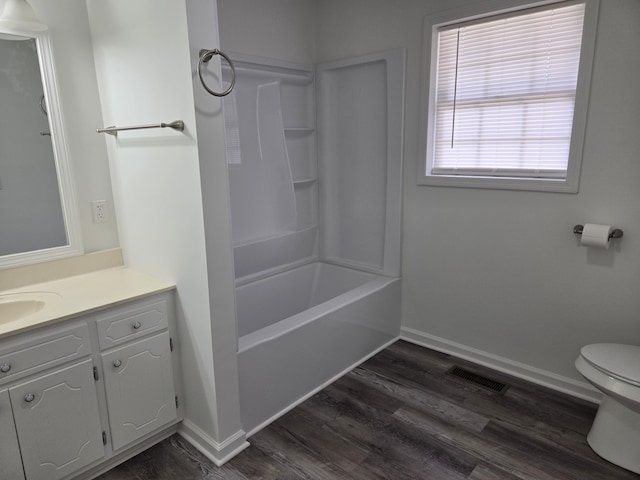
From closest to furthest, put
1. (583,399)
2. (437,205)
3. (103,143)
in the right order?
(103,143) → (583,399) → (437,205)

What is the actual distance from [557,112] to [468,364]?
157 centimetres

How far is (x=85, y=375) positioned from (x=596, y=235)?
7.85ft

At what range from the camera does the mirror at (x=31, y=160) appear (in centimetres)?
190

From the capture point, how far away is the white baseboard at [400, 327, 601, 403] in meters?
A: 2.36

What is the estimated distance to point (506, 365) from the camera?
8.61 feet

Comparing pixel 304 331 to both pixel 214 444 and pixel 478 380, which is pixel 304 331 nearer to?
pixel 214 444

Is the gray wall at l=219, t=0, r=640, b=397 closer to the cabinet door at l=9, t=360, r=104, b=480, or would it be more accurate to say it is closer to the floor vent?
the floor vent

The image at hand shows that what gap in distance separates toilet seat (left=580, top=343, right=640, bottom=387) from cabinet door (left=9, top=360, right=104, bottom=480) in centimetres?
217

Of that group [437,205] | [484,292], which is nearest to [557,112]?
[437,205]

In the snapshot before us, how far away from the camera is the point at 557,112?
2.27 m

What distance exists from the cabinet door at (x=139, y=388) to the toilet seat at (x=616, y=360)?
6.34 ft

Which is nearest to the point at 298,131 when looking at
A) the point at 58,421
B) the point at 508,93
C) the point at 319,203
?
the point at 319,203

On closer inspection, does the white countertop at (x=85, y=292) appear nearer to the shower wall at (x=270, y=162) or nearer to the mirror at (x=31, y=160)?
the mirror at (x=31, y=160)

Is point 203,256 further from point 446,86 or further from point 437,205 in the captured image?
point 446,86
